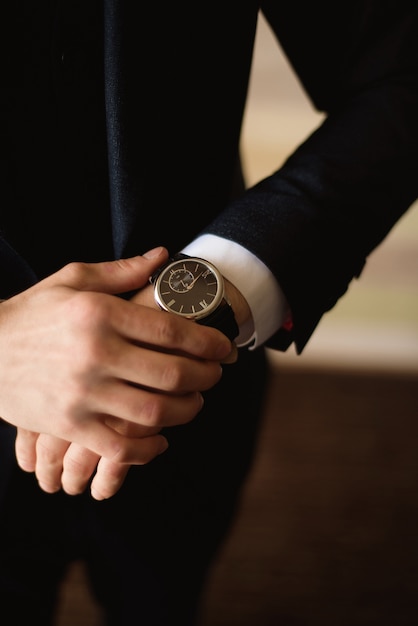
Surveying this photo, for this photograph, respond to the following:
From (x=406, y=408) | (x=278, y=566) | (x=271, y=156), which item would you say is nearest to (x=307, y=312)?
(x=278, y=566)

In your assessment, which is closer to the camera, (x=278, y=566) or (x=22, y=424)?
(x=22, y=424)

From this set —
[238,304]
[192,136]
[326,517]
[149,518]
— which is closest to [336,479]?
[326,517]

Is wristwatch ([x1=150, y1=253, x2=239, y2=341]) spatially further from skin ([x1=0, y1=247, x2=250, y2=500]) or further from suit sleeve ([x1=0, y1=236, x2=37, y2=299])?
suit sleeve ([x1=0, y1=236, x2=37, y2=299])

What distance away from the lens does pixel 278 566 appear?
6.27 ft

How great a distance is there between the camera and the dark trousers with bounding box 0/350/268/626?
1010 mm

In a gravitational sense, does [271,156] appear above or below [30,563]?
below

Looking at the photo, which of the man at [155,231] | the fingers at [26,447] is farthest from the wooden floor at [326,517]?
the fingers at [26,447]

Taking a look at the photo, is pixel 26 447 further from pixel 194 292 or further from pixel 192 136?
pixel 192 136

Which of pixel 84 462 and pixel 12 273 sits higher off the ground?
pixel 12 273

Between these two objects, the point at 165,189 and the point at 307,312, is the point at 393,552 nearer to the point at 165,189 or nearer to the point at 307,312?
the point at 307,312

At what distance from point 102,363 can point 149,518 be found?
A: 0.52 meters

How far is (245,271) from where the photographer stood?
2.64 feet

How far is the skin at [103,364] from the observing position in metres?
0.64

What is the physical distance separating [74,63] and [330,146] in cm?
41
